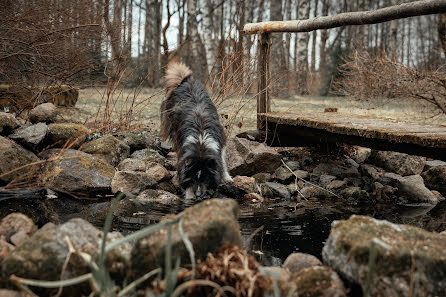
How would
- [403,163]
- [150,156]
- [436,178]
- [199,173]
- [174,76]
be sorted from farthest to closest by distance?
[174,76], [403,163], [150,156], [436,178], [199,173]

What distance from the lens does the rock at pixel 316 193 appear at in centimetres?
558

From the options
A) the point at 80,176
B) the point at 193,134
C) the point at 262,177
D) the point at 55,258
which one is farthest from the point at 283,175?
the point at 55,258

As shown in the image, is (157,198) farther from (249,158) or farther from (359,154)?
(359,154)

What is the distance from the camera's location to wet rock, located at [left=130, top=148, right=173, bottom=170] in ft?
20.5

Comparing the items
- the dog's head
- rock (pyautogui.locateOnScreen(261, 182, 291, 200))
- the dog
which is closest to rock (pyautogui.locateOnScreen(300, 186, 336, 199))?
rock (pyautogui.locateOnScreen(261, 182, 291, 200))

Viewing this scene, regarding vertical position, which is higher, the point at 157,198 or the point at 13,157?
the point at 13,157

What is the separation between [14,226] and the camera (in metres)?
2.69

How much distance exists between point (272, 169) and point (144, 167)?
73.0 inches

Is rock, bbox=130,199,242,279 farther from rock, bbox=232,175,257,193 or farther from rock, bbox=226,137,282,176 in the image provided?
rock, bbox=226,137,282,176

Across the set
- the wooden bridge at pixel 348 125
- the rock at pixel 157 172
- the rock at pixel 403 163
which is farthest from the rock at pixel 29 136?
the rock at pixel 403 163

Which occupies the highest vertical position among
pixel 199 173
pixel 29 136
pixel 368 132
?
pixel 368 132

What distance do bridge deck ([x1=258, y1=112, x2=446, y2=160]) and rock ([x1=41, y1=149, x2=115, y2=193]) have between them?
8.59 ft

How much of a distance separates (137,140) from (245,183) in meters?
2.12

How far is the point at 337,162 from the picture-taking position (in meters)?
6.71
